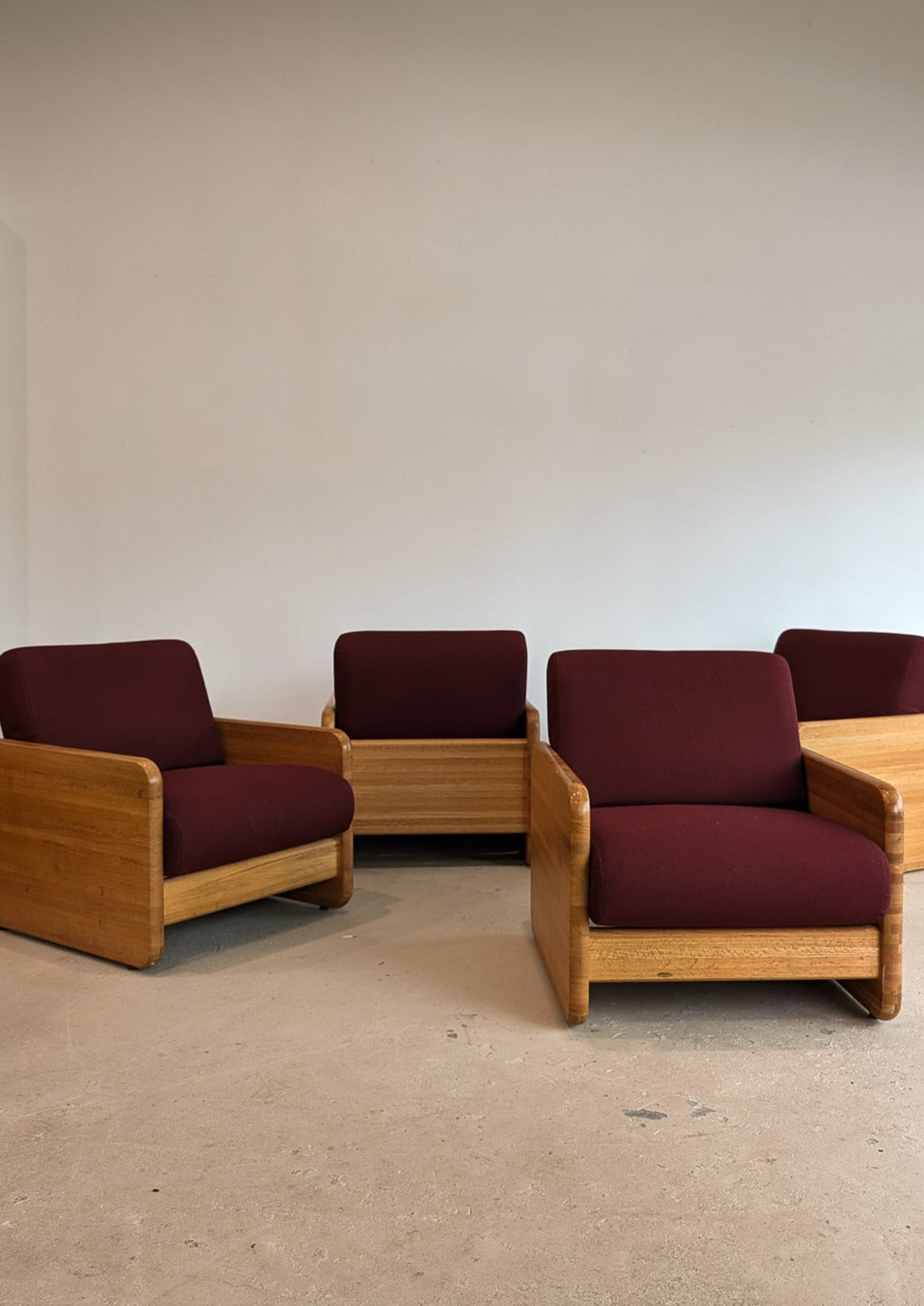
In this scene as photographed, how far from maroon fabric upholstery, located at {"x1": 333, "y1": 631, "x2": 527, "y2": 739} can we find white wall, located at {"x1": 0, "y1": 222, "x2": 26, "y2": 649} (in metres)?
1.74

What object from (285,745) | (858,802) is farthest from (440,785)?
(858,802)

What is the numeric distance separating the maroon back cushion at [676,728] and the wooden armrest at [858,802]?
88 mm

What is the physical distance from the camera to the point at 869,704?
438 centimetres

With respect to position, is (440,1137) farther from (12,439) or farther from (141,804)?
(12,439)

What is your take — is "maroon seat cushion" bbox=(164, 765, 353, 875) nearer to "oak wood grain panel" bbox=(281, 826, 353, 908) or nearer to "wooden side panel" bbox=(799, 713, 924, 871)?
"oak wood grain panel" bbox=(281, 826, 353, 908)

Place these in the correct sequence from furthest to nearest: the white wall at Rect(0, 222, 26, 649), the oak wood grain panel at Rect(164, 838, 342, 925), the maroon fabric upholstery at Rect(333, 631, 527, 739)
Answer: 1. the white wall at Rect(0, 222, 26, 649)
2. the maroon fabric upholstery at Rect(333, 631, 527, 739)
3. the oak wood grain panel at Rect(164, 838, 342, 925)

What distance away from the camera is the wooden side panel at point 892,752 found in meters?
4.04

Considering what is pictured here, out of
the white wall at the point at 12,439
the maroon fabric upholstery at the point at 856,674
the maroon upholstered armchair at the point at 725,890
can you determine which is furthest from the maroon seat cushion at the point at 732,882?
the white wall at the point at 12,439

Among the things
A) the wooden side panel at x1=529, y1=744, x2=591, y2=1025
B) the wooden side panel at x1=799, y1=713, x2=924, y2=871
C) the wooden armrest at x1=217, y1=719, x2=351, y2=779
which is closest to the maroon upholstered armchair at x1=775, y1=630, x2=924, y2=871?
the wooden side panel at x1=799, y1=713, x2=924, y2=871

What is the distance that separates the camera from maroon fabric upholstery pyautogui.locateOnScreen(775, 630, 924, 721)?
434 cm

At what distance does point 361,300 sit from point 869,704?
299cm

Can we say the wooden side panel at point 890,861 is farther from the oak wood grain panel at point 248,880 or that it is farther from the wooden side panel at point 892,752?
the oak wood grain panel at point 248,880

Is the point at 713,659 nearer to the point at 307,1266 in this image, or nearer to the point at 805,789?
the point at 805,789

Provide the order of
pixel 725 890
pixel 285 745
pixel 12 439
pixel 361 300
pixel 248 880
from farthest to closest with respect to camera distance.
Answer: pixel 361 300 → pixel 12 439 → pixel 285 745 → pixel 248 880 → pixel 725 890
